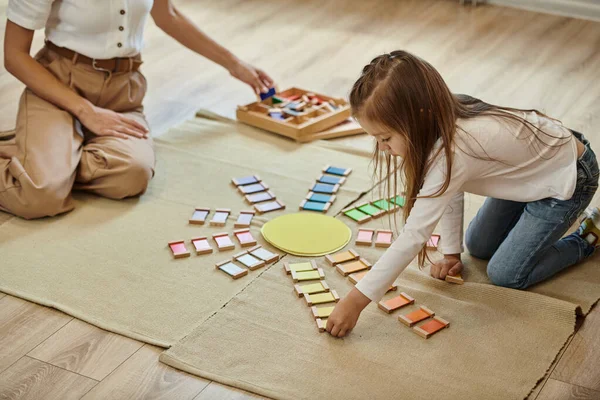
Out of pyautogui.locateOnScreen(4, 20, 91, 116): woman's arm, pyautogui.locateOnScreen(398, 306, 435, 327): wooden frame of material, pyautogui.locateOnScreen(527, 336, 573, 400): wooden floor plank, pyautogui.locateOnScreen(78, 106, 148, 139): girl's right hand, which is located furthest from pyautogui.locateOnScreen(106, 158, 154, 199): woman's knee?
pyautogui.locateOnScreen(527, 336, 573, 400): wooden floor plank

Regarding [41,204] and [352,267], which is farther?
[41,204]

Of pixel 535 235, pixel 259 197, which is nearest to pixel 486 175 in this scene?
pixel 535 235

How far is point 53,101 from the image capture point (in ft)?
7.71

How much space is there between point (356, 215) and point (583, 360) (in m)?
0.79

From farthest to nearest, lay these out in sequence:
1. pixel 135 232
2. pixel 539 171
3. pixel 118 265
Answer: pixel 135 232, pixel 118 265, pixel 539 171

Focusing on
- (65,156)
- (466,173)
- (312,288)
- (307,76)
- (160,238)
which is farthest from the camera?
(307,76)

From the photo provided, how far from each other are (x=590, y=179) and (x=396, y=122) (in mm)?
552

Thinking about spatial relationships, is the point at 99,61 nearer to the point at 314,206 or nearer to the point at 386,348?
the point at 314,206

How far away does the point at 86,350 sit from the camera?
173cm

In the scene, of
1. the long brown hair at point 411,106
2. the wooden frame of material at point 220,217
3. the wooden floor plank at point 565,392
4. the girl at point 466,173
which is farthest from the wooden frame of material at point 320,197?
the wooden floor plank at point 565,392

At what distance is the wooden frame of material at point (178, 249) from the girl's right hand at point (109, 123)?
0.44 meters

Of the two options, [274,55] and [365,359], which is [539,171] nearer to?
[365,359]

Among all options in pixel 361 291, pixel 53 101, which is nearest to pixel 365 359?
pixel 361 291

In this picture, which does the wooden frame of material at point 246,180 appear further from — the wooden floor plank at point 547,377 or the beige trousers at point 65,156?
the wooden floor plank at point 547,377
